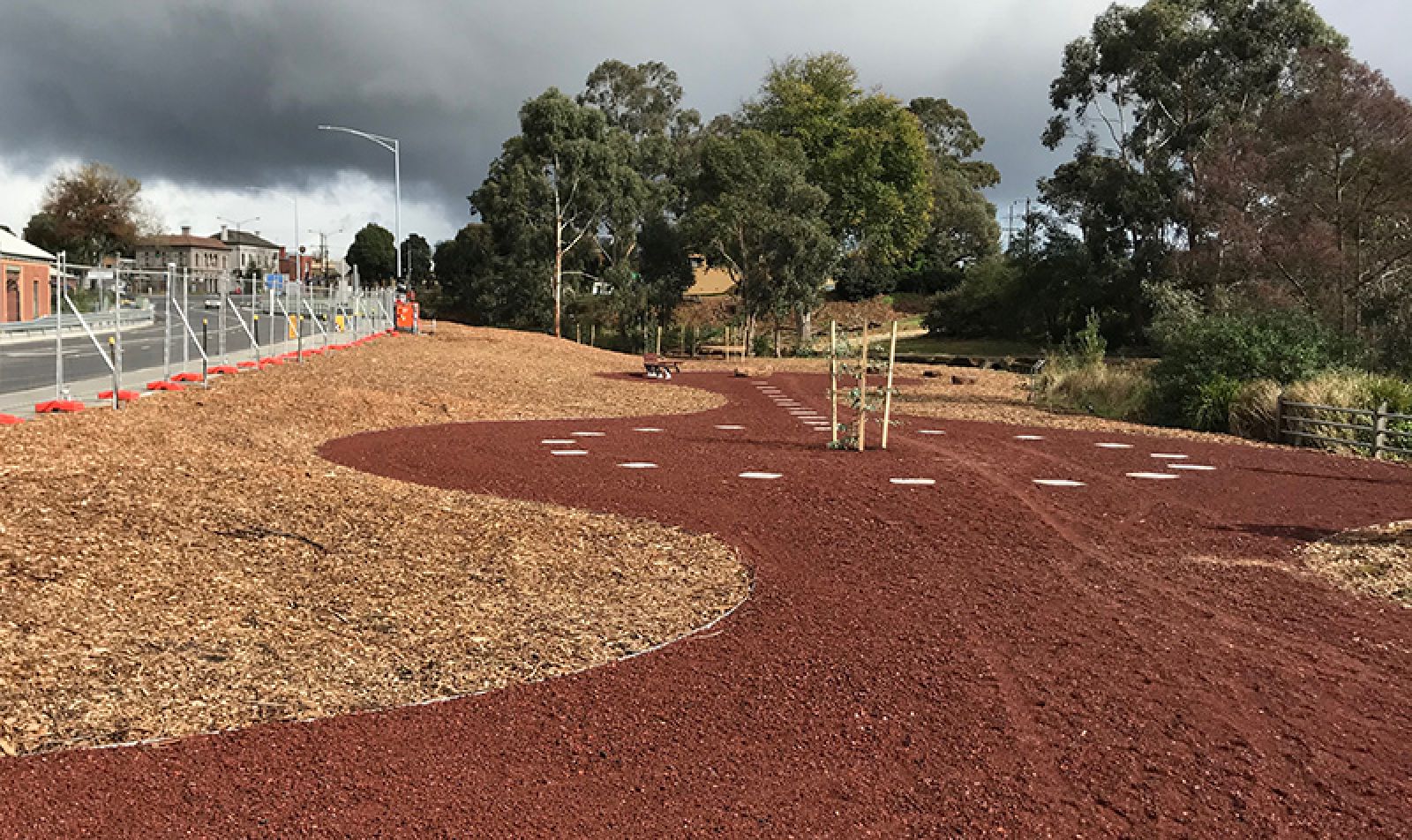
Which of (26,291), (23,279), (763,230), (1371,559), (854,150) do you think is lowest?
(1371,559)

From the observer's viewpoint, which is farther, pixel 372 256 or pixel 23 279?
pixel 372 256

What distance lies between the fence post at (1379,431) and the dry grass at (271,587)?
12380 mm

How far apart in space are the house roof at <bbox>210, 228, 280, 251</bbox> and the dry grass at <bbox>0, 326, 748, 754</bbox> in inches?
5828

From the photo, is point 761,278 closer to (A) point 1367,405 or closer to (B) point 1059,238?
(B) point 1059,238

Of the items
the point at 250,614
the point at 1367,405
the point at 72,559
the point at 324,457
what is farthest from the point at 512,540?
the point at 1367,405

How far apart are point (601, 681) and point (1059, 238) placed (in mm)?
45966

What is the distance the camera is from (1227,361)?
762 inches

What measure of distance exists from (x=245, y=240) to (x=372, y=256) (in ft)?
168

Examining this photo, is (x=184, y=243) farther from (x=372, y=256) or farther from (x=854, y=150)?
(x=854, y=150)

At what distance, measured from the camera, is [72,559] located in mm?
6266

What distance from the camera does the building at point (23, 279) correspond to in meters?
40.4

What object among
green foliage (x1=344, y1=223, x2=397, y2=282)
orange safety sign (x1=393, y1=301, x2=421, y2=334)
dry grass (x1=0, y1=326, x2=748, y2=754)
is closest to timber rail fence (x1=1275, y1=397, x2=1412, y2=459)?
dry grass (x1=0, y1=326, x2=748, y2=754)

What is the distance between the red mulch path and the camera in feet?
12.4

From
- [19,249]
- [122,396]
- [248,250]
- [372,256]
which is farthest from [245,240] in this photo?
[122,396]
